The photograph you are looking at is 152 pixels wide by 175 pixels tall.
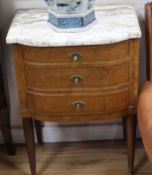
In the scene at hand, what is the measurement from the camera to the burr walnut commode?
4.82 feet

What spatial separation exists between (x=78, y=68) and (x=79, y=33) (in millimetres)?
136

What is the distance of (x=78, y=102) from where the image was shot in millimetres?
1575

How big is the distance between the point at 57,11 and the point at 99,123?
77 cm

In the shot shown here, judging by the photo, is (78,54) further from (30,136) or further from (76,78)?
(30,136)

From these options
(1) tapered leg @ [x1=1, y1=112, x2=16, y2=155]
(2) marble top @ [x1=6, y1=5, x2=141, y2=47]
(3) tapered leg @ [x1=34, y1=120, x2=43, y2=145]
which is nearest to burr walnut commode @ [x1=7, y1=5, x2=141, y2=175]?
(2) marble top @ [x1=6, y1=5, x2=141, y2=47]

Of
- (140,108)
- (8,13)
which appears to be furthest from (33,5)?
(140,108)

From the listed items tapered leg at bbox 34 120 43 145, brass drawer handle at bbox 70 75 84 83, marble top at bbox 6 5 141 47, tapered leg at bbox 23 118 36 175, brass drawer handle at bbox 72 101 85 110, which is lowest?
tapered leg at bbox 34 120 43 145

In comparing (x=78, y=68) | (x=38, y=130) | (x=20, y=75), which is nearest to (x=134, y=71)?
(x=78, y=68)

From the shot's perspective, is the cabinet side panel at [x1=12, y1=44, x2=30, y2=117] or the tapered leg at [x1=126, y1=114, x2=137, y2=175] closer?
the cabinet side panel at [x1=12, y1=44, x2=30, y2=117]

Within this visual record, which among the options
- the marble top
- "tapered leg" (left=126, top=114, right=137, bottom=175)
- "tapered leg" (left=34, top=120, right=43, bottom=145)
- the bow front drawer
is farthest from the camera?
"tapered leg" (left=34, top=120, right=43, bottom=145)

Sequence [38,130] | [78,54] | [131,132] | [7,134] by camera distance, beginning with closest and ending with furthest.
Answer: [78,54], [131,132], [7,134], [38,130]

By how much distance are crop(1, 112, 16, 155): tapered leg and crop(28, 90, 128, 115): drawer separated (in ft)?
1.03

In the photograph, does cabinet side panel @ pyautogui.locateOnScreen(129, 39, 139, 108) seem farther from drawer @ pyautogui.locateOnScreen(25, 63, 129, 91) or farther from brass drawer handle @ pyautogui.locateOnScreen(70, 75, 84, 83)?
brass drawer handle @ pyautogui.locateOnScreen(70, 75, 84, 83)

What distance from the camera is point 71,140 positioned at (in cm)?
212
